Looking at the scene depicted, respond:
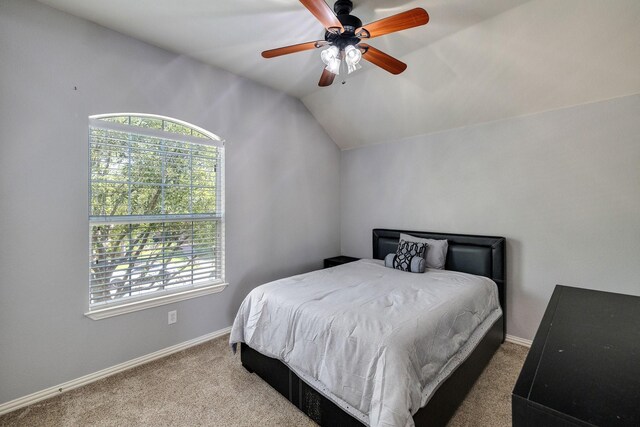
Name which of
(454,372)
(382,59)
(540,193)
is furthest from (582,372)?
(540,193)

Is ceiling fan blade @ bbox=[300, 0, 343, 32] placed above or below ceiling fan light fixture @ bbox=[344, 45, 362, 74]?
above

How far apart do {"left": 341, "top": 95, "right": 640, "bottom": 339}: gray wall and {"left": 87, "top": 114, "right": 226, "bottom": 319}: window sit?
2374 mm

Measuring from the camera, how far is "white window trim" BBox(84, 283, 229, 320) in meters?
2.24

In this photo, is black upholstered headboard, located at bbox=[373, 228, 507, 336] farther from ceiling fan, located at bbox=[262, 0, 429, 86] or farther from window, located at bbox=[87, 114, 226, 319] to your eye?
window, located at bbox=[87, 114, 226, 319]

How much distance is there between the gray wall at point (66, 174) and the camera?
75.0 inches

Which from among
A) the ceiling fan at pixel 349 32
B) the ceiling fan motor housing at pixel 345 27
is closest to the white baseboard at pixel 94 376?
the ceiling fan at pixel 349 32

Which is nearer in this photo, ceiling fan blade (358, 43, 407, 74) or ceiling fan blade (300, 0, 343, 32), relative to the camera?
ceiling fan blade (300, 0, 343, 32)

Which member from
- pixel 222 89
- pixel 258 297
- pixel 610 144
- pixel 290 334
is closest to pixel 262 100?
pixel 222 89

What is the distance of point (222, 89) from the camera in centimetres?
297

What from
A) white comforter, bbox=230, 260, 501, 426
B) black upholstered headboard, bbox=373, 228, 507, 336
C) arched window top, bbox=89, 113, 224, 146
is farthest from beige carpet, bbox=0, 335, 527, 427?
arched window top, bbox=89, 113, 224, 146

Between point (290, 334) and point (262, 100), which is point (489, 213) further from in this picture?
point (262, 100)

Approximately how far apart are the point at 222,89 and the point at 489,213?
10.3 ft

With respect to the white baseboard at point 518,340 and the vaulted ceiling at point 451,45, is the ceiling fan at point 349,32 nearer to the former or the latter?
the vaulted ceiling at point 451,45

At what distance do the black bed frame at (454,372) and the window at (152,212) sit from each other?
104cm
